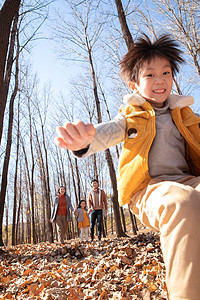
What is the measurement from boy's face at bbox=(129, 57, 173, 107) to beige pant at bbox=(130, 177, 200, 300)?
2.87 feet

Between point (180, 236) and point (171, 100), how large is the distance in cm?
123

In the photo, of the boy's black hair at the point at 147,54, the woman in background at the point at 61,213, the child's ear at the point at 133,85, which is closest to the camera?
the boy's black hair at the point at 147,54

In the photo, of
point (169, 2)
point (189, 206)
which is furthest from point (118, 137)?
Result: point (169, 2)

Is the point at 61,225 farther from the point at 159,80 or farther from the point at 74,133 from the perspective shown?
the point at 74,133

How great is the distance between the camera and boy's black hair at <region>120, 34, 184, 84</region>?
1821 millimetres

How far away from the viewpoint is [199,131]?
171cm

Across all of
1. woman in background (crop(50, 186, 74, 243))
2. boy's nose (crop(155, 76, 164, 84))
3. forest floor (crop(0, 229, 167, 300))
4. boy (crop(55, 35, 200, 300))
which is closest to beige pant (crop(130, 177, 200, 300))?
boy (crop(55, 35, 200, 300))

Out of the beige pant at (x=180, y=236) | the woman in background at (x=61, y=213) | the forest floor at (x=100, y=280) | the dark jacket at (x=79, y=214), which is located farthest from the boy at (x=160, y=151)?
the dark jacket at (x=79, y=214)

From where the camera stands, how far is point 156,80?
1708mm

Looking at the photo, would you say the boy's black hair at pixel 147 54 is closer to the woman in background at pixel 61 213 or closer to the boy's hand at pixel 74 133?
the boy's hand at pixel 74 133

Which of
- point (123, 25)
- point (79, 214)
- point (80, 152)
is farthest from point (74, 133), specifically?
point (79, 214)

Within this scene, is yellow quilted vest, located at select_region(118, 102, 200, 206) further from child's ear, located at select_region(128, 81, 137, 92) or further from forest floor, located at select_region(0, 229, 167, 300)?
forest floor, located at select_region(0, 229, 167, 300)

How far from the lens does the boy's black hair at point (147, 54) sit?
1821 millimetres

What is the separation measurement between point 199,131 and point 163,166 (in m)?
0.47
